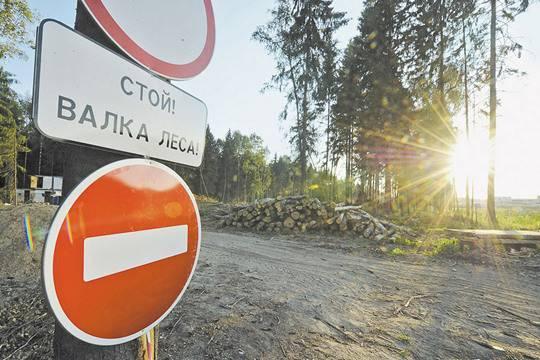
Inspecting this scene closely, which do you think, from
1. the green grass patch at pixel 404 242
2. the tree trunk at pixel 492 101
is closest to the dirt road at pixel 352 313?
the green grass patch at pixel 404 242

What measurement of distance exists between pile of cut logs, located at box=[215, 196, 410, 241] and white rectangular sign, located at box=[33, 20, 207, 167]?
8403 millimetres

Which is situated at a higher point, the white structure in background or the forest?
the forest

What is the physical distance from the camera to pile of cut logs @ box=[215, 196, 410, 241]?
29.4ft

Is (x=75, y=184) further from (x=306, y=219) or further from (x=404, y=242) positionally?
(x=306, y=219)

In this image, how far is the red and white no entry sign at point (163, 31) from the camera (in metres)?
0.90

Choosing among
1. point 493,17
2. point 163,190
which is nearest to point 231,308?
point 163,190

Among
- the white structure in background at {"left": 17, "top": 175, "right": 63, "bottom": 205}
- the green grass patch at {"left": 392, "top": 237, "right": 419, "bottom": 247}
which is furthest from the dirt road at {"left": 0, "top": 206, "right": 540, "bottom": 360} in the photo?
the white structure in background at {"left": 17, "top": 175, "right": 63, "bottom": 205}

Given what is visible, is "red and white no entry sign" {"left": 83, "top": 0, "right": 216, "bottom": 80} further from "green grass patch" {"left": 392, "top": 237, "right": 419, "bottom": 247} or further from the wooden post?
"green grass patch" {"left": 392, "top": 237, "right": 419, "bottom": 247}

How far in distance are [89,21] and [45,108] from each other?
60 cm

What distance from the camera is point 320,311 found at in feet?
9.53

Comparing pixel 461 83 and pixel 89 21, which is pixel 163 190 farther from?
pixel 461 83

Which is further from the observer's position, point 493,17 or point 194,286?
point 493,17

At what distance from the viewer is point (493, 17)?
11125 mm

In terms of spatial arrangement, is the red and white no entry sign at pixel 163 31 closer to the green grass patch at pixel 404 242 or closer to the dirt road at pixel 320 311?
the dirt road at pixel 320 311
